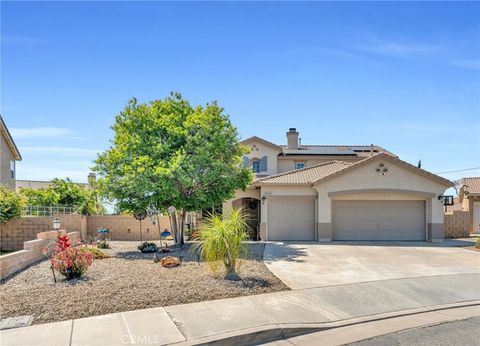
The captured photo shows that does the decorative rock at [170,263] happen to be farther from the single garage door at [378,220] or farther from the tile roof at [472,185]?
the tile roof at [472,185]

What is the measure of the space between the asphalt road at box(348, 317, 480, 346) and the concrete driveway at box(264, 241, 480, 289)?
3520 mm

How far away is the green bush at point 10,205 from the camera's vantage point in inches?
731

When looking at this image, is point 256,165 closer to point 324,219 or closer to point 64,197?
point 324,219

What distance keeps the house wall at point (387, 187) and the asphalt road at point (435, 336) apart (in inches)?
558

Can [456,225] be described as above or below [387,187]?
below

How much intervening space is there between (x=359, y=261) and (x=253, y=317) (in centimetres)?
840

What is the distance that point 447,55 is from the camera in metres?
16.0

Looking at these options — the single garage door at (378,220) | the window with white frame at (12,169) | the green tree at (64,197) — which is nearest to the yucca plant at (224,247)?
the single garage door at (378,220)

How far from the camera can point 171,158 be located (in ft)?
57.5

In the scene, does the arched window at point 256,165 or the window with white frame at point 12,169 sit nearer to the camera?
the window with white frame at point 12,169

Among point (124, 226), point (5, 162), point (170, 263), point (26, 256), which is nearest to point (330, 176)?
point (170, 263)

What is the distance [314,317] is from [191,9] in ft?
31.6

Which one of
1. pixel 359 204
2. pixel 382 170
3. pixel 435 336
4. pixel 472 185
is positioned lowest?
pixel 435 336

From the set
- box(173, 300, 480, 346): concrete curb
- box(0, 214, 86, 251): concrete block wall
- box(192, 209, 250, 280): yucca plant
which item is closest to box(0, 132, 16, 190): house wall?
box(0, 214, 86, 251): concrete block wall
